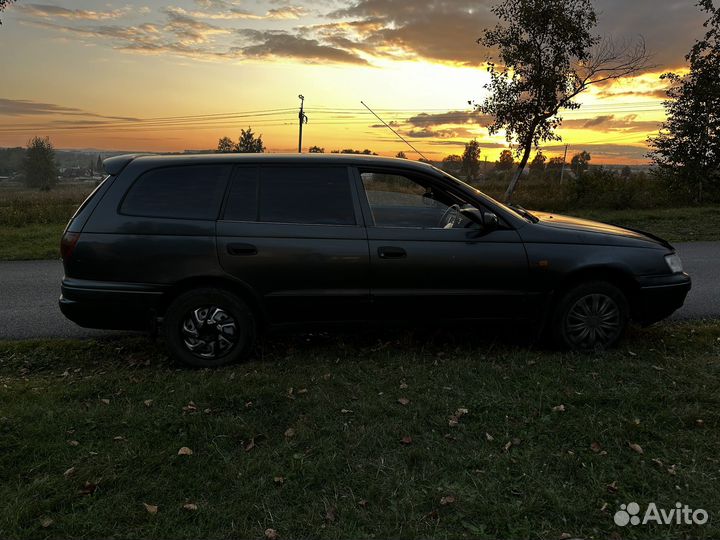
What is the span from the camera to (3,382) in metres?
4.29


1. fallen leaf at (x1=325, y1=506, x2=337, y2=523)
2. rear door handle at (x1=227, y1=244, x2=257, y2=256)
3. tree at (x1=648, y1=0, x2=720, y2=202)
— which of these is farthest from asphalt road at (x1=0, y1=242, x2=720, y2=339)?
tree at (x1=648, y1=0, x2=720, y2=202)

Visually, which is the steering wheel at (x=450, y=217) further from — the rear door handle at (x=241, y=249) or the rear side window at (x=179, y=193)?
the rear side window at (x=179, y=193)

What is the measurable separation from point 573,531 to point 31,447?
3093mm

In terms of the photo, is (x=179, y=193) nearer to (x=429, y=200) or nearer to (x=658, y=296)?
(x=429, y=200)

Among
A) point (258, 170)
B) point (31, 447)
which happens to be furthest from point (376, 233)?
point (31, 447)

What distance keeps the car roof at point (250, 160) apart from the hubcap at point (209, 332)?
1286 mm

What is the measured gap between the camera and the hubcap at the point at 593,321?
4629mm

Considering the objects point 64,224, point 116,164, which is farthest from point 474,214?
point 64,224

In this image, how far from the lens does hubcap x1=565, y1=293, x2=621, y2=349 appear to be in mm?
4629

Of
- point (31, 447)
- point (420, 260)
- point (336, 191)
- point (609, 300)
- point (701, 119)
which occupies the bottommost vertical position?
point (31, 447)

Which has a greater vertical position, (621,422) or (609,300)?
(609,300)

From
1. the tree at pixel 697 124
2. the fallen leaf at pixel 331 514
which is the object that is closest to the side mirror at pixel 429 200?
the fallen leaf at pixel 331 514

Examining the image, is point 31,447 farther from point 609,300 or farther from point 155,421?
point 609,300

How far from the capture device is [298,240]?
4387 mm
